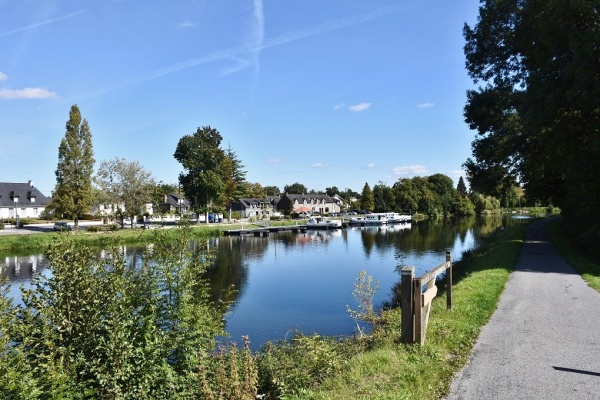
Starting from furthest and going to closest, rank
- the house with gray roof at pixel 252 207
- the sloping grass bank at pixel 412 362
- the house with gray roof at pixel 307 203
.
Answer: the house with gray roof at pixel 307 203 < the house with gray roof at pixel 252 207 < the sloping grass bank at pixel 412 362

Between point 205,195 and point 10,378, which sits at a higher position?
point 205,195

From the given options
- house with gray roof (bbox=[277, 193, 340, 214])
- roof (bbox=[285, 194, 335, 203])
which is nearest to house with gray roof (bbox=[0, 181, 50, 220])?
house with gray roof (bbox=[277, 193, 340, 214])

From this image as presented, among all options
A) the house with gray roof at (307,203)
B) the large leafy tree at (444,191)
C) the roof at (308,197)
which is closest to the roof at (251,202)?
the house with gray roof at (307,203)

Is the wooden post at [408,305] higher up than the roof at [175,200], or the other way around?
the roof at [175,200]

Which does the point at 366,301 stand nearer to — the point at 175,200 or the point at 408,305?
the point at 408,305

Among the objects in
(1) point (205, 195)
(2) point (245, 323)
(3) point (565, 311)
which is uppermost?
(1) point (205, 195)

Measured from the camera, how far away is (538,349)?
7.21 m

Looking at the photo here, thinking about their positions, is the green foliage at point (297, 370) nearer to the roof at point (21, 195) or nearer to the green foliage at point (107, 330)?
the green foliage at point (107, 330)

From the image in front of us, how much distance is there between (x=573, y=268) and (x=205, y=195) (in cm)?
5831

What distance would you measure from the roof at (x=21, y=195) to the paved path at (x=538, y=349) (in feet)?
270

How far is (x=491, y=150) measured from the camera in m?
31.1

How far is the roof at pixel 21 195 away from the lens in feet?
237

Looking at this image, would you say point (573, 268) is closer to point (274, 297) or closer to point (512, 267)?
point (512, 267)

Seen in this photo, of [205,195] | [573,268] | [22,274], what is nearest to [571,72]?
[573,268]
